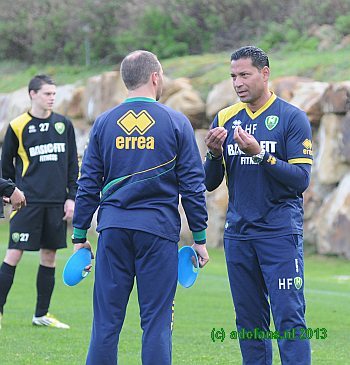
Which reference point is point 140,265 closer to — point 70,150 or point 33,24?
point 70,150

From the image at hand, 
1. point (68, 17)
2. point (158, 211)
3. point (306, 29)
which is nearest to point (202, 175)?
point (158, 211)

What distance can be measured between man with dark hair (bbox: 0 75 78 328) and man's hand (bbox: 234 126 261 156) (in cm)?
399

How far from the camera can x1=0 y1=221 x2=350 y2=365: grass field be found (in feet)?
28.2

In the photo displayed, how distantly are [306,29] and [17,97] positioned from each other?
879cm

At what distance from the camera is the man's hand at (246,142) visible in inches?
256

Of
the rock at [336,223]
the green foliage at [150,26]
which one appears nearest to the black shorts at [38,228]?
the rock at [336,223]

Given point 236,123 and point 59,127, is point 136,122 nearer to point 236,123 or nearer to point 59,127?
point 236,123

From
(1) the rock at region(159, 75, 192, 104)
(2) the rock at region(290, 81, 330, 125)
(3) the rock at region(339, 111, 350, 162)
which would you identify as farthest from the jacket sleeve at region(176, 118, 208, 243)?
(1) the rock at region(159, 75, 192, 104)

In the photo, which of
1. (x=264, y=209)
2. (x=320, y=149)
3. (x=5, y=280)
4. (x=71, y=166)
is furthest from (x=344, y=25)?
(x=264, y=209)

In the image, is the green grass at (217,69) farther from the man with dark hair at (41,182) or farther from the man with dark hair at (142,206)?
the man with dark hair at (142,206)

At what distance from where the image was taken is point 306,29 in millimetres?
30688

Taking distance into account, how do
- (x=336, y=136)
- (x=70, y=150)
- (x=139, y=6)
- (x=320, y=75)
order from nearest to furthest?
(x=70, y=150) < (x=336, y=136) < (x=320, y=75) < (x=139, y=6)

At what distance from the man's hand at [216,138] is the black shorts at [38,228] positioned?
12.8ft

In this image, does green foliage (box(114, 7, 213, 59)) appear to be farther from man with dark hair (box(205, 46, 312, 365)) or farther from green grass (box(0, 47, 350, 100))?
man with dark hair (box(205, 46, 312, 365))
